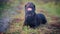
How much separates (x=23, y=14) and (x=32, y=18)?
124mm

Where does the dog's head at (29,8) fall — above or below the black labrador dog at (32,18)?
above

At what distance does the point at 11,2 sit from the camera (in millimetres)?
1956

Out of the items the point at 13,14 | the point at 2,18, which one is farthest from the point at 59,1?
the point at 2,18

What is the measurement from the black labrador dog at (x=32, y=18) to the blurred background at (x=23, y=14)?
41 millimetres

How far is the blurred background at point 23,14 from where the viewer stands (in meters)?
1.90

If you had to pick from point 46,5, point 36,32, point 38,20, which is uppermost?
point 46,5

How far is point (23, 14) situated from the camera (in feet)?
6.35

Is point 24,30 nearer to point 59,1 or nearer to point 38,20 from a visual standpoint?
point 38,20

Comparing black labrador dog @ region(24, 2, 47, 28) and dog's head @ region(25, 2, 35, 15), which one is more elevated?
dog's head @ region(25, 2, 35, 15)

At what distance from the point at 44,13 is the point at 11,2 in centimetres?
44

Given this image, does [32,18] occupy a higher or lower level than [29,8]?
lower

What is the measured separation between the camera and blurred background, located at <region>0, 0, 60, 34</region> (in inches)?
75.0

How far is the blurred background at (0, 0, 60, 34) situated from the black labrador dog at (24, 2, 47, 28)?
A: 0.13ft

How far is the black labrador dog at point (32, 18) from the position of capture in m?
1.92
